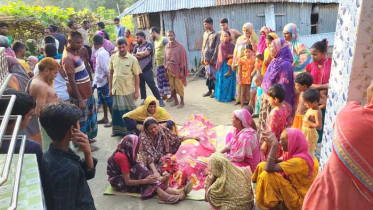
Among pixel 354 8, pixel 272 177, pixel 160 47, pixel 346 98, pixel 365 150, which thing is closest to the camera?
pixel 365 150

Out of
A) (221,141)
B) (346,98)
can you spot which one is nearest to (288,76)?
(221,141)

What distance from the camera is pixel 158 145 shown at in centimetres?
437

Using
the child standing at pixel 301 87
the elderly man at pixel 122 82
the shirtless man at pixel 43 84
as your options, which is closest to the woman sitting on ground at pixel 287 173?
the child standing at pixel 301 87

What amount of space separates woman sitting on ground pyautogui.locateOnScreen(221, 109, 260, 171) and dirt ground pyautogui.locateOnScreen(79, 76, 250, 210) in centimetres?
73

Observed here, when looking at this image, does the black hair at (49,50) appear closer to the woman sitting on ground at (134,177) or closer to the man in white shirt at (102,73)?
the man in white shirt at (102,73)

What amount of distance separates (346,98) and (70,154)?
7.32 feet

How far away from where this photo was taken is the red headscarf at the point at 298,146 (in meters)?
3.25

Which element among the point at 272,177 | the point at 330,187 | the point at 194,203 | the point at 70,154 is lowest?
the point at 194,203

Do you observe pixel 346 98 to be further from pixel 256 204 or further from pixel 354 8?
pixel 256 204

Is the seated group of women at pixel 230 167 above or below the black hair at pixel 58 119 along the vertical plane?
below

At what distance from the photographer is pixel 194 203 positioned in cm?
371

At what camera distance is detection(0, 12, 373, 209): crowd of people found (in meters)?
1.83

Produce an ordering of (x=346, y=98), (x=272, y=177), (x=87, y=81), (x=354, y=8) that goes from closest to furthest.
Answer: (x=354, y=8), (x=346, y=98), (x=272, y=177), (x=87, y=81)

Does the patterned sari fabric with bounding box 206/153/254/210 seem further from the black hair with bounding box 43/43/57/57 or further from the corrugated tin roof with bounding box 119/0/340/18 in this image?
the corrugated tin roof with bounding box 119/0/340/18
